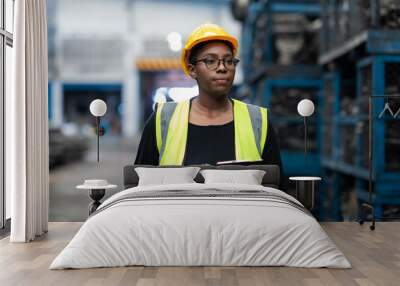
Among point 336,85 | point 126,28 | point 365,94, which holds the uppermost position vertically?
point 126,28

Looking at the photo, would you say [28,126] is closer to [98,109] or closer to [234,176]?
[98,109]

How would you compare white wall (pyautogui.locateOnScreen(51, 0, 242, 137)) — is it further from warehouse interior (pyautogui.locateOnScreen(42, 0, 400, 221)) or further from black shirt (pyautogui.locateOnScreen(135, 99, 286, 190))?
black shirt (pyautogui.locateOnScreen(135, 99, 286, 190))

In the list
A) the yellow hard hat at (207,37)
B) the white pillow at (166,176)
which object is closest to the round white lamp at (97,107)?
the white pillow at (166,176)

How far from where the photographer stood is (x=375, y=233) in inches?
223

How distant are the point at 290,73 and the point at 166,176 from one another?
11.9ft

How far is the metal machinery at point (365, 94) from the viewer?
6.08 metres

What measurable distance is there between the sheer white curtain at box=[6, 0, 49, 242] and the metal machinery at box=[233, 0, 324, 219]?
3.60 meters

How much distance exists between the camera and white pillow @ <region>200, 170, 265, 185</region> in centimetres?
530

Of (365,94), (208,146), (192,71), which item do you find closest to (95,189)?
(208,146)

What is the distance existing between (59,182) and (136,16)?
4635 millimetres

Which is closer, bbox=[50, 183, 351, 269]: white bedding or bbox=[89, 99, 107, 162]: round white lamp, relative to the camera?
bbox=[50, 183, 351, 269]: white bedding

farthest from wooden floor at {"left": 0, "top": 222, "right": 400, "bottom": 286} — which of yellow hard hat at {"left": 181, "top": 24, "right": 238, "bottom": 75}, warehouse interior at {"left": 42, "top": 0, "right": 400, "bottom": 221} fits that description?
yellow hard hat at {"left": 181, "top": 24, "right": 238, "bottom": 75}

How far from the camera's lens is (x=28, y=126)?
526 centimetres

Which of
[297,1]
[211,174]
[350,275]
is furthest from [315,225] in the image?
[297,1]
